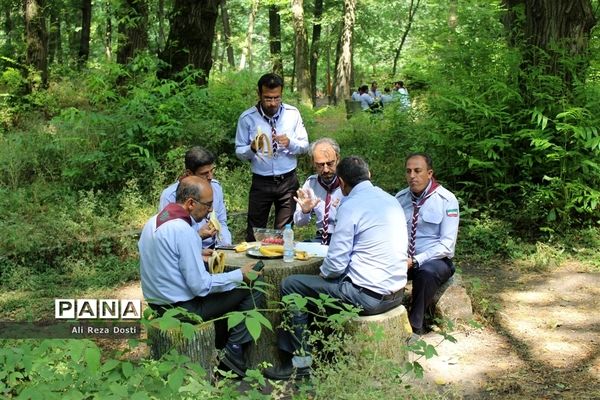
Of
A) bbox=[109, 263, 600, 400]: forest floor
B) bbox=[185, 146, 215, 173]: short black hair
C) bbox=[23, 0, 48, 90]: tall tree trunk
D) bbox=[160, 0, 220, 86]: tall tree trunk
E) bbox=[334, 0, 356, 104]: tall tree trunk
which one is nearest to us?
bbox=[109, 263, 600, 400]: forest floor

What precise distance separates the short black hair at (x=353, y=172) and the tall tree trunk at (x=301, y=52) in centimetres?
1603

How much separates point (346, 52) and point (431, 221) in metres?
17.1

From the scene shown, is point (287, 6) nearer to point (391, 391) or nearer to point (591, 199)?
point (591, 199)

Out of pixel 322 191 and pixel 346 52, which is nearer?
pixel 322 191

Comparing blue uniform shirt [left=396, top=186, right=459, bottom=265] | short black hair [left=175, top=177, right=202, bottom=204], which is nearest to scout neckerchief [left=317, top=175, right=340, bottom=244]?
blue uniform shirt [left=396, top=186, right=459, bottom=265]

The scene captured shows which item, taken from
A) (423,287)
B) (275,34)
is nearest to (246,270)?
(423,287)

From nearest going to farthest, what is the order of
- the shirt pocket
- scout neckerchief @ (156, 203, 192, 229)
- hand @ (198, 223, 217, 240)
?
scout neckerchief @ (156, 203, 192, 229), hand @ (198, 223, 217, 240), the shirt pocket

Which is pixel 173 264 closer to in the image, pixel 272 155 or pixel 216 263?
pixel 216 263

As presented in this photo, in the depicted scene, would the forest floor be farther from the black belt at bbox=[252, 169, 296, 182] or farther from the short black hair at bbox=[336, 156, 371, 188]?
the black belt at bbox=[252, 169, 296, 182]

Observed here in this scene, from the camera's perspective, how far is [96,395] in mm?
2844

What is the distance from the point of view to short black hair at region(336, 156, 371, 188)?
488cm

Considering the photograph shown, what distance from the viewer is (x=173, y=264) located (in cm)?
444

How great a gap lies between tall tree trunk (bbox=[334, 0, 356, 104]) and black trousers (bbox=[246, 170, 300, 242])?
15852 millimetres

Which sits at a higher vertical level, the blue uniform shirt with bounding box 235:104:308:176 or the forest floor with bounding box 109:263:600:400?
the blue uniform shirt with bounding box 235:104:308:176
